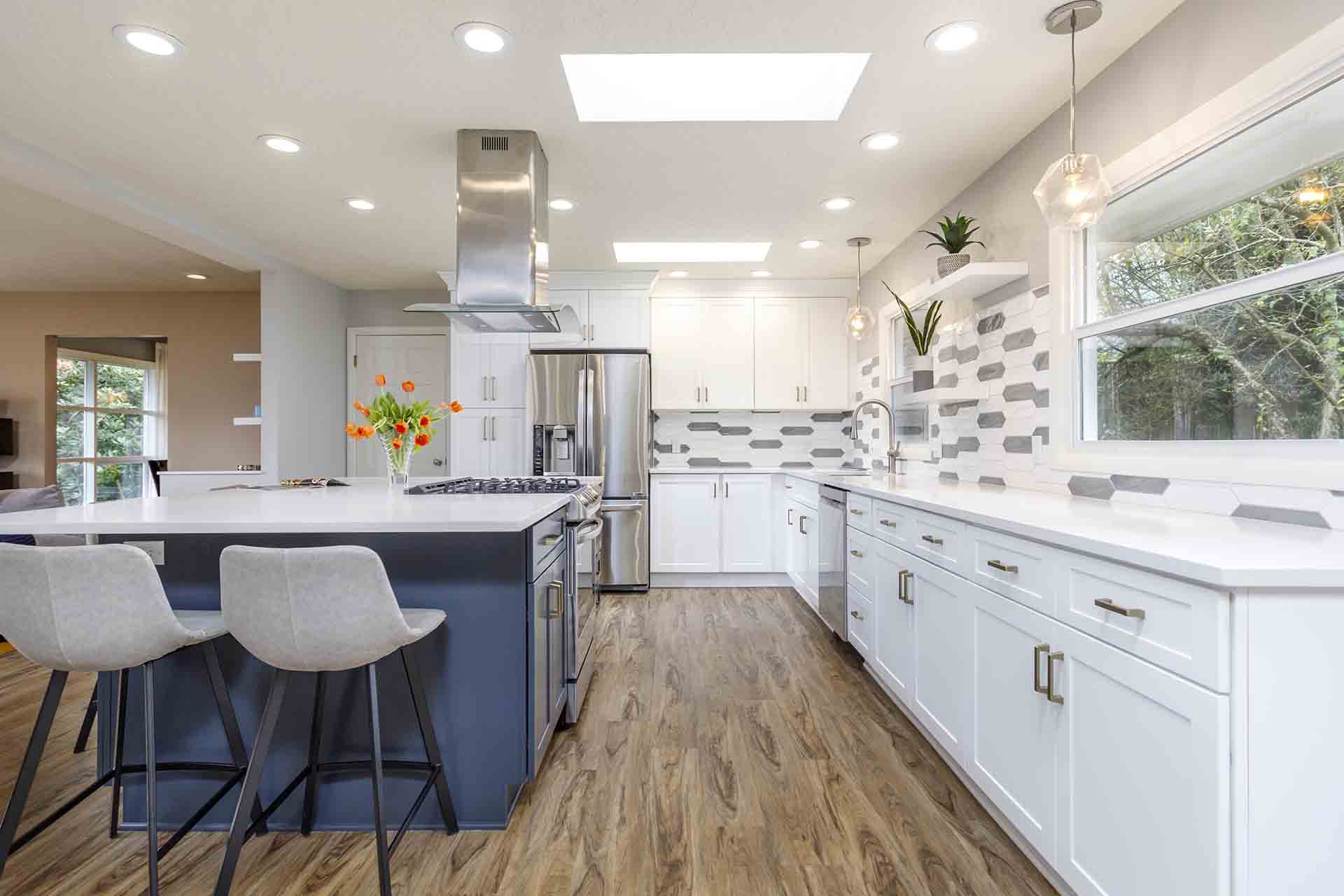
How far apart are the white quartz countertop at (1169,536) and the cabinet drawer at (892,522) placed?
0.19ft

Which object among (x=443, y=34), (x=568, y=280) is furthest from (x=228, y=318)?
(x=443, y=34)

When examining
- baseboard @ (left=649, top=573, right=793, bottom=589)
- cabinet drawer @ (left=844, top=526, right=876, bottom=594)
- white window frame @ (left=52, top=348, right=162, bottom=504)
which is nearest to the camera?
cabinet drawer @ (left=844, top=526, right=876, bottom=594)

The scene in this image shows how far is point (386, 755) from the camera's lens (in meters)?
1.89

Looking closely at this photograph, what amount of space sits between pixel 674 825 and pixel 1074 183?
221 cm

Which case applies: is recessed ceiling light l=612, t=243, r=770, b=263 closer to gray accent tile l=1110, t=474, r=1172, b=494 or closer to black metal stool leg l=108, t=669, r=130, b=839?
gray accent tile l=1110, t=474, r=1172, b=494

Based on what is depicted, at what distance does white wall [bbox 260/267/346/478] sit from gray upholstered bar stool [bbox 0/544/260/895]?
137 inches

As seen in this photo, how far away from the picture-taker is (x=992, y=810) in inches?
74.5

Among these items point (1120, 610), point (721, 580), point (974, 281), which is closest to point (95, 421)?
point (721, 580)

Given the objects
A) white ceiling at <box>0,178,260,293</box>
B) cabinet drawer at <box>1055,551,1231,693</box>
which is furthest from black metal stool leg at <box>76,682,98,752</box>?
cabinet drawer at <box>1055,551,1231,693</box>

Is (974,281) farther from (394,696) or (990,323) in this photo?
(394,696)

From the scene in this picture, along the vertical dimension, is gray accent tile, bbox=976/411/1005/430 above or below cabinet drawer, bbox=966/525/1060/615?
above

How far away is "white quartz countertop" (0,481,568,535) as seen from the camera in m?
1.63

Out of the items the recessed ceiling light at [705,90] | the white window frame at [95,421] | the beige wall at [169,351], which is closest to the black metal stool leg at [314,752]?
the recessed ceiling light at [705,90]

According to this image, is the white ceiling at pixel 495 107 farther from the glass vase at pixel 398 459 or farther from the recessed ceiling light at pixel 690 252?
the glass vase at pixel 398 459
